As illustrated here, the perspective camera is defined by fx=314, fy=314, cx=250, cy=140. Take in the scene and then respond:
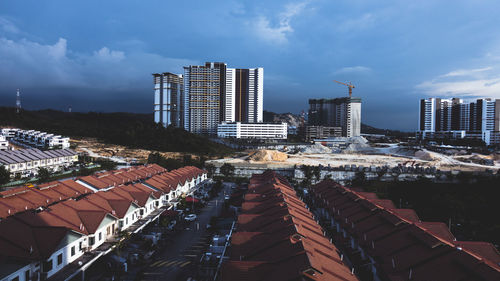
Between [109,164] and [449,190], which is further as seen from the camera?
[109,164]

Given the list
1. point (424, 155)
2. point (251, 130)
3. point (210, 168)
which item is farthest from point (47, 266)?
point (251, 130)

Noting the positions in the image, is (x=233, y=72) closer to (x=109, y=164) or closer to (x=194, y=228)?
(x=109, y=164)

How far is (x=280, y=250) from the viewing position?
8.47 metres

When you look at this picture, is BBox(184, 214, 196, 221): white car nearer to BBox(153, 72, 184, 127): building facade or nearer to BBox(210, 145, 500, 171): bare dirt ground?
BBox(210, 145, 500, 171): bare dirt ground

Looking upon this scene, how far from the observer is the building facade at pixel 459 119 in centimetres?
6100

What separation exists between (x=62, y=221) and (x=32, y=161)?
67.9 feet

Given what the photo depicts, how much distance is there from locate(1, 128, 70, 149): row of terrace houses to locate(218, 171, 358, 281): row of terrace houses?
36071 millimetres

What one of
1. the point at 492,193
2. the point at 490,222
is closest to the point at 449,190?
the point at 492,193

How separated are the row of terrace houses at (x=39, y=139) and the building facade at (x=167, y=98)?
29.6m

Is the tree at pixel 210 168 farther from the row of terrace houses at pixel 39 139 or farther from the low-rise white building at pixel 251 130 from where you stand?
the low-rise white building at pixel 251 130

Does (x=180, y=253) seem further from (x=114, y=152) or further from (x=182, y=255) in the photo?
(x=114, y=152)

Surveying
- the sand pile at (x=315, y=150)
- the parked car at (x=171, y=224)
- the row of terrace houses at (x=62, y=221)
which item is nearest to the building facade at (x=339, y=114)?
the sand pile at (x=315, y=150)

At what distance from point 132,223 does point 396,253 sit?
31.9ft

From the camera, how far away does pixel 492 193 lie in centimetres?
2038
